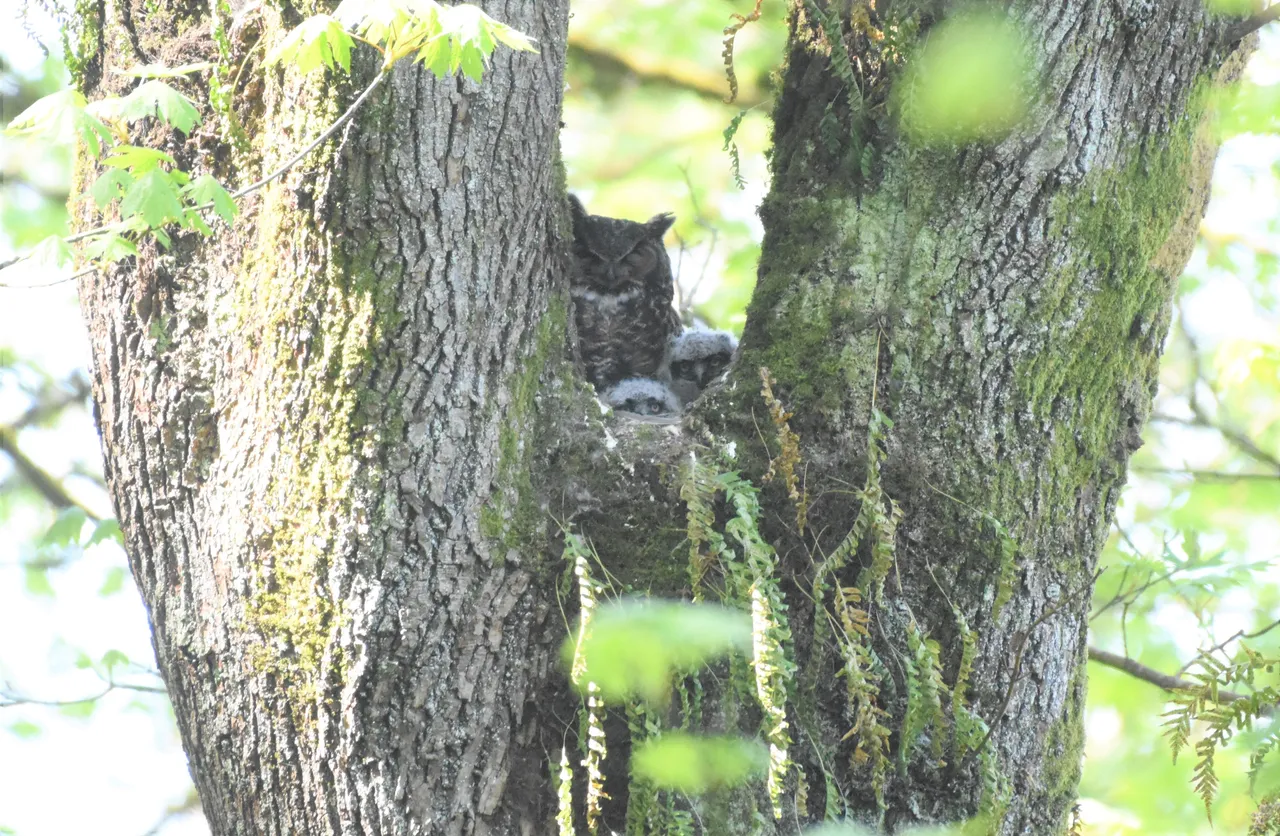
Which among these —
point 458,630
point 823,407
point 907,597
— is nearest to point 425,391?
point 458,630

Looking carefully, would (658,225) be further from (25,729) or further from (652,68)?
(25,729)

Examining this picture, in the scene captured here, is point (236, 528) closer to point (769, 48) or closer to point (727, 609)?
point (727, 609)

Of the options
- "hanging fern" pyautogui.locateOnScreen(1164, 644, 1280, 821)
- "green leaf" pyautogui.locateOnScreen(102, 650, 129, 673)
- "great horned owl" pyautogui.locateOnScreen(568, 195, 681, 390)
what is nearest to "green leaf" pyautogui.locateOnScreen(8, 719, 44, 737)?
"green leaf" pyautogui.locateOnScreen(102, 650, 129, 673)

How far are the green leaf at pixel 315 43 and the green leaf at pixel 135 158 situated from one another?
1.06 ft

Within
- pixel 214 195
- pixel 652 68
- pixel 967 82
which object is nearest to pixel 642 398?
pixel 967 82

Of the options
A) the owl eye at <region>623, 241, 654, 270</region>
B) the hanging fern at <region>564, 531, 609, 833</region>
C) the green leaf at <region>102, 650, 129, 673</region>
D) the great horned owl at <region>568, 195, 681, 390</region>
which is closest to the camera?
the hanging fern at <region>564, 531, 609, 833</region>

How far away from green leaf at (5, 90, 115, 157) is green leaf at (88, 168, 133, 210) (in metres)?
0.05

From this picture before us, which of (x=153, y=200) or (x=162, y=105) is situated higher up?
(x=162, y=105)

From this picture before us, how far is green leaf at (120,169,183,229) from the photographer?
2.01 meters

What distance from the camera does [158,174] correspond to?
6.64ft

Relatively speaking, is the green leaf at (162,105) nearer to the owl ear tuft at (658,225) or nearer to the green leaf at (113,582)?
the owl ear tuft at (658,225)

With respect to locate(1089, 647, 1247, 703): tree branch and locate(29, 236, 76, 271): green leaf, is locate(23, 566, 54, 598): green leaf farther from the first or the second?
locate(1089, 647, 1247, 703): tree branch

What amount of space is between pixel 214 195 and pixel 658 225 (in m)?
2.74

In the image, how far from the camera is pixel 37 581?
21.2 ft
